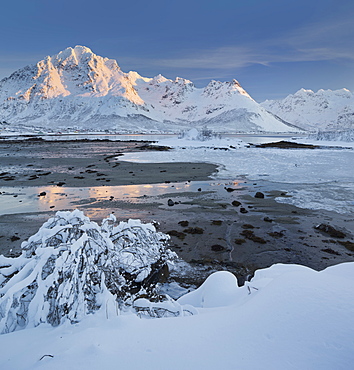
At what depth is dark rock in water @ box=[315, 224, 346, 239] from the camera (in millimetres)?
9664

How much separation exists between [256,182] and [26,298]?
1793 centimetres

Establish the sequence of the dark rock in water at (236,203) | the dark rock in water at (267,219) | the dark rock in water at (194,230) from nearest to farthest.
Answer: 1. the dark rock in water at (194,230)
2. the dark rock in water at (267,219)
3. the dark rock in water at (236,203)

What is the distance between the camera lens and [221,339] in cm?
310

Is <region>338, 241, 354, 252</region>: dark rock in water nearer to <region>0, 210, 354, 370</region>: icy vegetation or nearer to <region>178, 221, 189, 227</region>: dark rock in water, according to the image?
<region>0, 210, 354, 370</region>: icy vegetation

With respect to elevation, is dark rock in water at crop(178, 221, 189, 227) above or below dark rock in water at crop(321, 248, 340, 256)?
above

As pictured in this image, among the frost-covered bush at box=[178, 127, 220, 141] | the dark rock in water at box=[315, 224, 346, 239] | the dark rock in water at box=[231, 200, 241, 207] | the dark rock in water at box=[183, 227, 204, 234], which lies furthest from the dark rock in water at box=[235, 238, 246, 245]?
the frost-covered bush at box=[178, 127, 220, 141]

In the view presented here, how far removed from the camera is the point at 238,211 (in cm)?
1280

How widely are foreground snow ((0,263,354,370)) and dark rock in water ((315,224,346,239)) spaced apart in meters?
6.37

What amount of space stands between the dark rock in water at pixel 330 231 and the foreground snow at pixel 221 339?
637 cm

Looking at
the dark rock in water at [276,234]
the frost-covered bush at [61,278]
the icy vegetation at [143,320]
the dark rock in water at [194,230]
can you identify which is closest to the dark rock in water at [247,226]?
the dark rock in water at [276,234]

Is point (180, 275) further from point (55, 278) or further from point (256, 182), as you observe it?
point (256, 182)

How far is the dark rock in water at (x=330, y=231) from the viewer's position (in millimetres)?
9664

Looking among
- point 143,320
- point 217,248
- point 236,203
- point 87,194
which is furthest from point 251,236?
point 87,194

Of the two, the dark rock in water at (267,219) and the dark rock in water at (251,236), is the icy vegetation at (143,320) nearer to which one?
the dark rock in water at (251,236)
